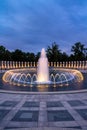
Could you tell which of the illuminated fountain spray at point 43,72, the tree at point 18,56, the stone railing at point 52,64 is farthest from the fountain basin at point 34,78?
the tree at point 18,56

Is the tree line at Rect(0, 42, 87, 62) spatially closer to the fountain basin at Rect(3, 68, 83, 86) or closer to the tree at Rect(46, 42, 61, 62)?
the tree at Rect(46, 42, 61, 62)

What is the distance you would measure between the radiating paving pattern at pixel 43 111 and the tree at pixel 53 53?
40445 mm

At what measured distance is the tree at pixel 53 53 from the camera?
181 feet

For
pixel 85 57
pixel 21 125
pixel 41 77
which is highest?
pixel 85 57

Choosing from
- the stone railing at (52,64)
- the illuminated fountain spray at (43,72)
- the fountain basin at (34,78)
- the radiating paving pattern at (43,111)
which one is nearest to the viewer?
the radiating paving pattern at (43,111)

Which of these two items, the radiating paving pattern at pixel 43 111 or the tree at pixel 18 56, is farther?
the tree at pixel 18 56

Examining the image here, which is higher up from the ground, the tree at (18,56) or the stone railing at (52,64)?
the tree at (18,56)

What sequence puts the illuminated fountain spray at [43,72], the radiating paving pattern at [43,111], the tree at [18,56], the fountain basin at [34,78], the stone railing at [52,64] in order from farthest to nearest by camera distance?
the tree at [18,56] → the stone railing at [52,64] → the illuminated fountain spray at [43,72] → the fountain basin at [34,78] → the radiating paving pattern at [43,111]

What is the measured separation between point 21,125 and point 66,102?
15.1 feet

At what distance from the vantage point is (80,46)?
57.3 m

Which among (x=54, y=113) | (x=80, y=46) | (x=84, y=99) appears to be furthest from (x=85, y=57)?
(x=54, y=113)

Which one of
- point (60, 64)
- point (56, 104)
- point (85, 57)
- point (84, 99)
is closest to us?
point (56, 104)

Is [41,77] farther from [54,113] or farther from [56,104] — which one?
[54,113]

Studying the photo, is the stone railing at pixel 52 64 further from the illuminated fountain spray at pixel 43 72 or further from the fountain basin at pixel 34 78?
the illuminated fountain spray at pixel 43 72
